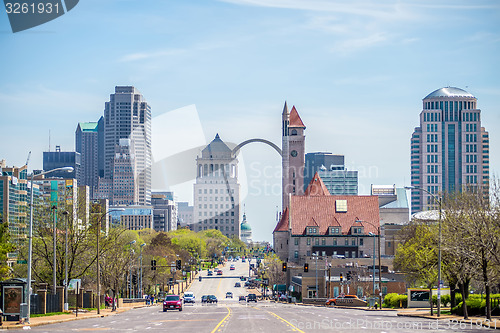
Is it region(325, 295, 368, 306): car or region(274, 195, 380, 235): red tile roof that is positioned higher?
region(274, 195, 380, 235): red tile roof

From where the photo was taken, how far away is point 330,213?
167 meters

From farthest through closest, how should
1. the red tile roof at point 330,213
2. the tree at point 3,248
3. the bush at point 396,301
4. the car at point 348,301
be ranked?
1. the red tile roof at point 330,213
2. the car at point 348,301
3. the bush at point 396,301
4. the tree at point 3,248

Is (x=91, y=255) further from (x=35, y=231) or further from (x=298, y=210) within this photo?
(x=298, y=210)

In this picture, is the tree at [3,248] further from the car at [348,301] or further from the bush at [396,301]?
the bush at [396,301]

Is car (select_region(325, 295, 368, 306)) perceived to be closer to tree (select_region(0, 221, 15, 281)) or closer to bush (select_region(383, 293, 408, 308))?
bush (select_region(383, 293, 408, 308))

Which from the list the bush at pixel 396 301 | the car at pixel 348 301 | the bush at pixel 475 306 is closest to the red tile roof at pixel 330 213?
the car at pixel 348 301

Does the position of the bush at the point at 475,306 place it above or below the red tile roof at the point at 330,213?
below

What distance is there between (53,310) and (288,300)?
69.1 meters

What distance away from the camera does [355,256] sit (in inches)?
6452

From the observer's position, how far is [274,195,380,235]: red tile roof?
6531 inches

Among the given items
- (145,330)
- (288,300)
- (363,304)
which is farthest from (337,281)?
(145,330)

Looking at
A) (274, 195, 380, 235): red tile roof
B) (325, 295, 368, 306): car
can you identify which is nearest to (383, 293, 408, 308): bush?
(325, 295, 368, 306): car

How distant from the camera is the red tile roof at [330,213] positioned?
166 meters

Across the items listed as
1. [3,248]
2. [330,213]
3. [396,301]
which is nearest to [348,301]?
[396,301]
